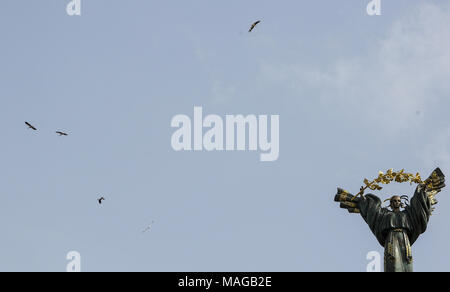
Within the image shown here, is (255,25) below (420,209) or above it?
above

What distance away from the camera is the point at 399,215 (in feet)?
195

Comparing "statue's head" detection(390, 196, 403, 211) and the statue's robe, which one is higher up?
"statue's head" detection(390, 196, 403, 211)

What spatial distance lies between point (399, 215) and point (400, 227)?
643 mm

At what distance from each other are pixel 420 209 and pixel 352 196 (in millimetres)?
3545

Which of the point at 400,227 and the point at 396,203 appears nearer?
the point at 400,227

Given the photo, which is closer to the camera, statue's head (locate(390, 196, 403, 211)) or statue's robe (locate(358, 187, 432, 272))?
statue's robe (locate(358, 187, 432, 272))

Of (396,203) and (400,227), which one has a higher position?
(396,203)

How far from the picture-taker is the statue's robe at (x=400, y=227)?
58.0 meters

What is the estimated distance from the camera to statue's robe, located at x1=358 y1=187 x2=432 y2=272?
5797 cm

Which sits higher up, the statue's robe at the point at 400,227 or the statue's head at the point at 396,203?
the statue's head at the point at 396,203

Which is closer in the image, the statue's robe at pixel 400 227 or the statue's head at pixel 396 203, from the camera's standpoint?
the statue's robe at pixel 400 227
